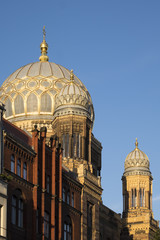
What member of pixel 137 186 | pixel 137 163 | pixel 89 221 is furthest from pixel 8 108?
pixel 89 221

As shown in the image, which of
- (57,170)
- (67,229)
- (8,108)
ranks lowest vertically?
(67,229)

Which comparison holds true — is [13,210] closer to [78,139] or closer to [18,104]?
[78,139]

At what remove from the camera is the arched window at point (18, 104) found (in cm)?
8575

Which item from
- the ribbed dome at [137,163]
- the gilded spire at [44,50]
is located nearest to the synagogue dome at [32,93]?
the gilded spire at [44,50]

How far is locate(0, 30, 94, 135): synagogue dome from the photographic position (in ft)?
278

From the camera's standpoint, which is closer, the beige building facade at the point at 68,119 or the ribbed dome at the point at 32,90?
the beige building facade at the point at 68,119

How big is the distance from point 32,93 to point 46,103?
7.73ft

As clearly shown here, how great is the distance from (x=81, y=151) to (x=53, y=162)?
40.8 feet

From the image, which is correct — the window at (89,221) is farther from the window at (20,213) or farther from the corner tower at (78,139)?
the window at (20,213)

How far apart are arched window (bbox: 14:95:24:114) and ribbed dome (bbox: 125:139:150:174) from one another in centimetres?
1648

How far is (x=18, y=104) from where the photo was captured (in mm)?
86000

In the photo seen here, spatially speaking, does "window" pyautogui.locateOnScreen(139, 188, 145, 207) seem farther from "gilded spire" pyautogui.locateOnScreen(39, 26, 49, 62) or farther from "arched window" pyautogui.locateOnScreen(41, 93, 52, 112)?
"gilded spire" pyautogui.locateOnScreen(39, 26, 49, 62)

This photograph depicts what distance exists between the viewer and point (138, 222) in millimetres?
85000

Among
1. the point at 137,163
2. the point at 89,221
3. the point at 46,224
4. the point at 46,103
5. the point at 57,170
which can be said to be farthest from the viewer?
the point at 137,163
